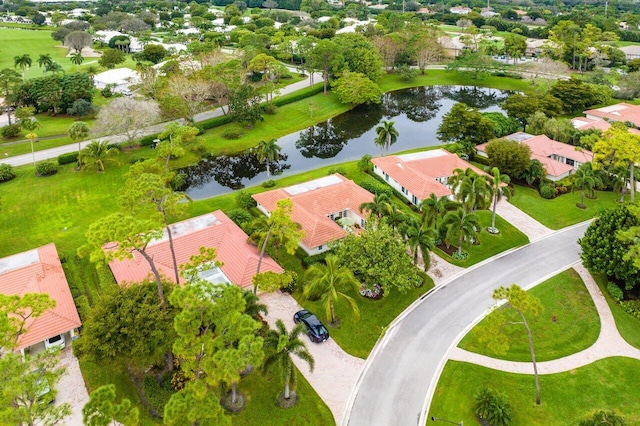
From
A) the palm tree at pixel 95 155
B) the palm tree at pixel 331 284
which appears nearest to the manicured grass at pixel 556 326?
the palm tree at pixel 331 284

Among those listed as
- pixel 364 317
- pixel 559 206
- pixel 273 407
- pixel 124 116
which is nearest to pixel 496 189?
pixel 559 206

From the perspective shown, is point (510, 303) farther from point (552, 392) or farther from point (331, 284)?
point (331, 284)

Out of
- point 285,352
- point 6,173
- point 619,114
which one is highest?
point 6,173

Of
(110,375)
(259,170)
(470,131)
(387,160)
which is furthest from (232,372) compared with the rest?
(470,131)

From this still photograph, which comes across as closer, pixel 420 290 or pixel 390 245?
pixel 390 245

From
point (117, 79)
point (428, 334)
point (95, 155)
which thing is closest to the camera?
point (428, 334)

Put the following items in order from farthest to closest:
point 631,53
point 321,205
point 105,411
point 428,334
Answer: point 631,53 < point 321,205 < point 428,334 < point 105,411

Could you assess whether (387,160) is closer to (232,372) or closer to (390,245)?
(390,245)
